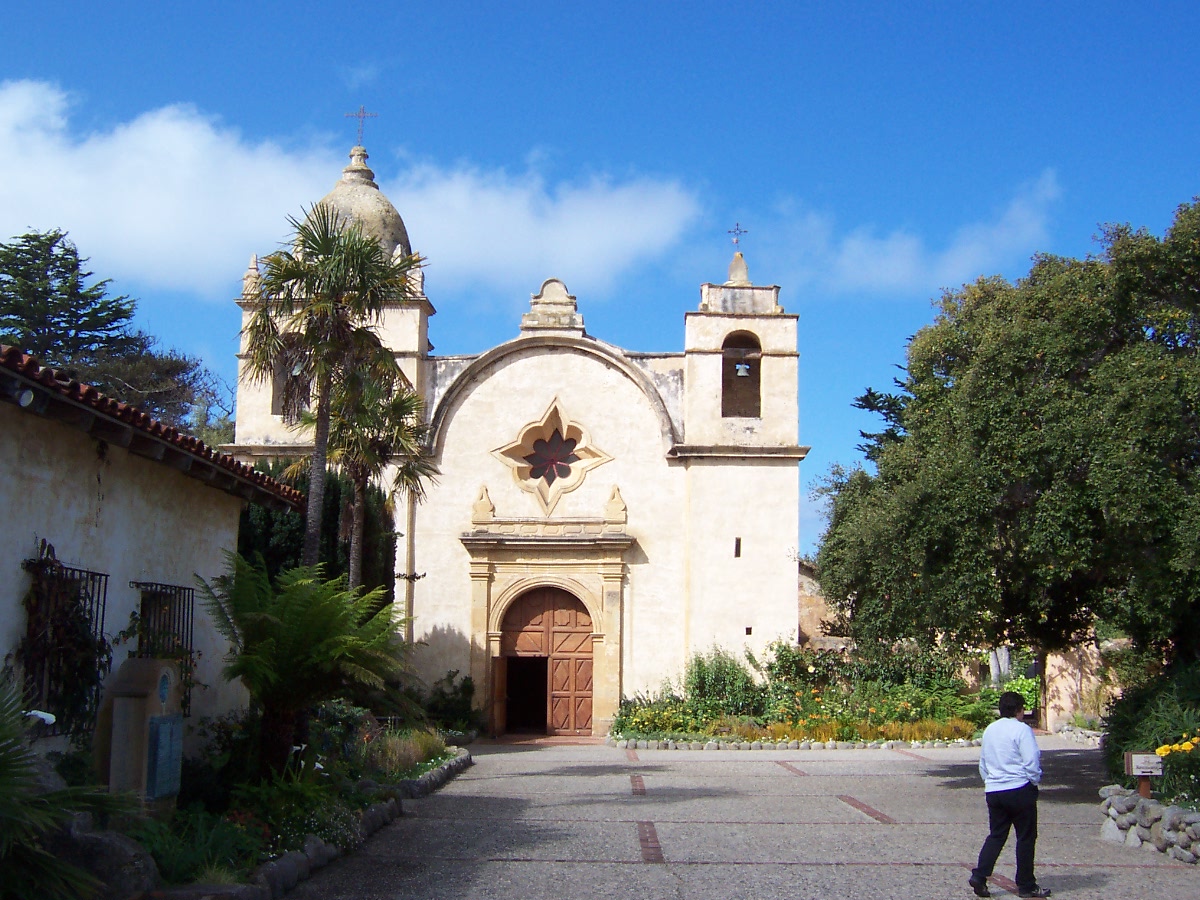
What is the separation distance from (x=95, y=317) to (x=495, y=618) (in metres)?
20.0

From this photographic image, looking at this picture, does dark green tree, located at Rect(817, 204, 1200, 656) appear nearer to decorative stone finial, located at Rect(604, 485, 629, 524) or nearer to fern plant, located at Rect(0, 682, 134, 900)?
fern plant, located at Rect(0, 682, 134, 900)

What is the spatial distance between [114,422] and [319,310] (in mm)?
6566

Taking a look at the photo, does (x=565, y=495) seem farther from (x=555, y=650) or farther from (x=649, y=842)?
(x=649, y=842)

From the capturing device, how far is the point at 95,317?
3778cm

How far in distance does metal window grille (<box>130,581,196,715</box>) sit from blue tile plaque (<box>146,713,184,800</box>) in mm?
1065

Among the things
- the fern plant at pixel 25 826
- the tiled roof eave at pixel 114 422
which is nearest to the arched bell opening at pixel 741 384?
the tiled roof eave at pixel 114 422

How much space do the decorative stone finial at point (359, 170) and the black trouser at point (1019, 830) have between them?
25.0m

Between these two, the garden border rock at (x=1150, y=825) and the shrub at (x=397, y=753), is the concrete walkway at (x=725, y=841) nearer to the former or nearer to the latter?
the garden border rock at (x=1150, y=825)

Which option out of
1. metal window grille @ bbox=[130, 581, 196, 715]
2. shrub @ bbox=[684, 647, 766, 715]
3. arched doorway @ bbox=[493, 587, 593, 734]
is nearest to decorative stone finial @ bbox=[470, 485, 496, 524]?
arched doorway @ bbox=[493, 587, 593, 734]

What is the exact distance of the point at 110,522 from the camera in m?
10.5

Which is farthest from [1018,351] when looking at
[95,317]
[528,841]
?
[95,317]

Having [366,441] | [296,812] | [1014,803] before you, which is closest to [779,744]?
[366,441]

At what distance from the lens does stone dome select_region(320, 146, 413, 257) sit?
28953 mm

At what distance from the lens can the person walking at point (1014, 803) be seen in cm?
872
